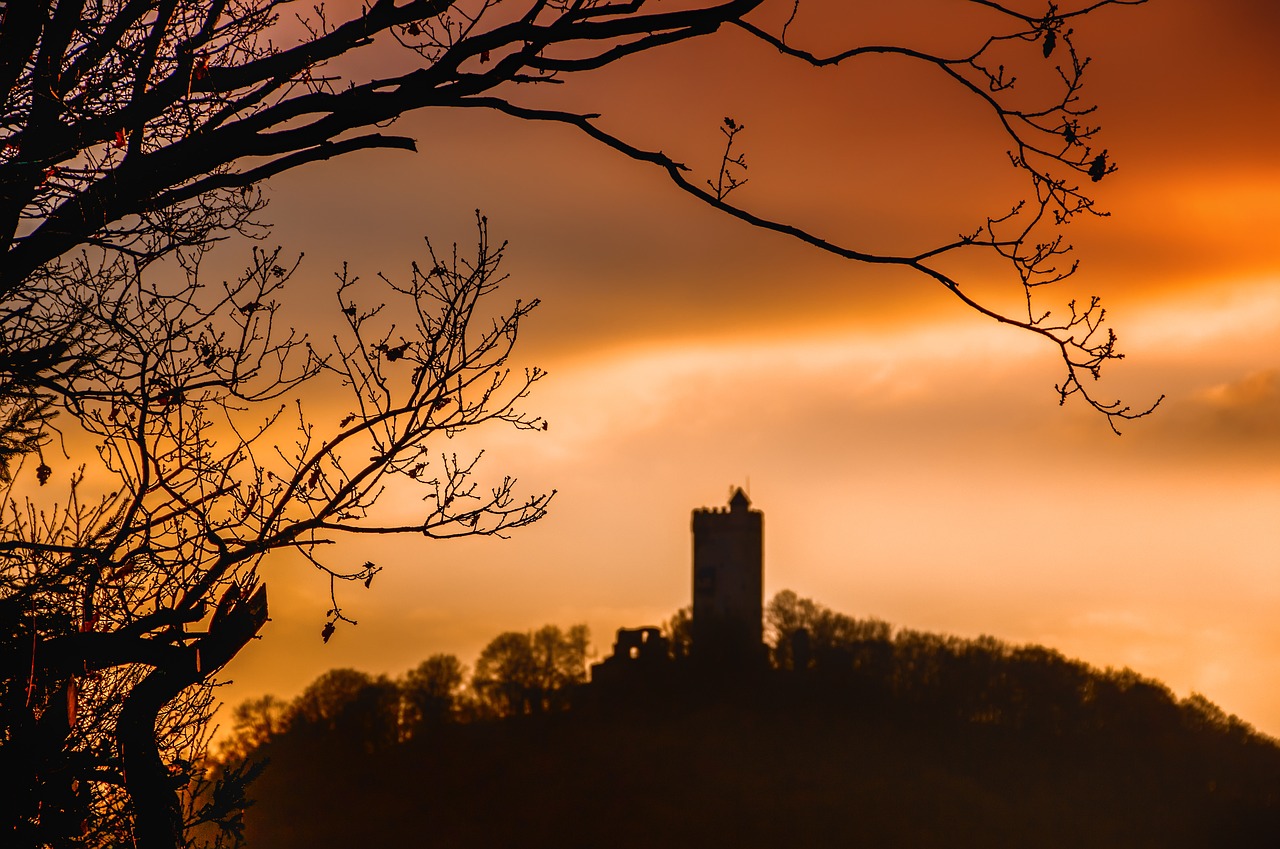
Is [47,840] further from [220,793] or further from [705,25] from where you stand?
[705,25]

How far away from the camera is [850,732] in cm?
9244

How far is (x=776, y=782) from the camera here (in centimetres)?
8794

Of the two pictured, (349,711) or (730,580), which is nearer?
(349,711)

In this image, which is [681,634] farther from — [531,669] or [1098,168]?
[1098,168]

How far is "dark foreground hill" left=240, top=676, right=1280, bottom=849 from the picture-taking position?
81.7 meters

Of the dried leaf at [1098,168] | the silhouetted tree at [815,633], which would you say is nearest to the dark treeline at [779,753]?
the silhouetted tree at [815,633]

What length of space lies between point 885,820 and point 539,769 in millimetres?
23604

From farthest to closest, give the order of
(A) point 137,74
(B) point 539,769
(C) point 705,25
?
(B) point 539,769 < (A) point 137,74 < (C) point 705,25

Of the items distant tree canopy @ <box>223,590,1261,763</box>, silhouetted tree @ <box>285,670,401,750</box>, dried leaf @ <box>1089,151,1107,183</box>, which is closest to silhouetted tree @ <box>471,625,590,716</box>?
distant tree canopy @ <box>223,590,1261,763</box>

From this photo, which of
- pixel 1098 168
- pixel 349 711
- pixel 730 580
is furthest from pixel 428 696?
pixel 1098 168

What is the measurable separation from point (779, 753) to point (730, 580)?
12418mm

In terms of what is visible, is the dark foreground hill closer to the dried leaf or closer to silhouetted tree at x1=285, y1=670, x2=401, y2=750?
silhouetted tree at x1=285, y1=670, x2=401, y2=750

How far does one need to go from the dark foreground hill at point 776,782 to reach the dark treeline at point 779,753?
15cm

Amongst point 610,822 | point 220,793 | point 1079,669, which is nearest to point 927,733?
point 1079,669
